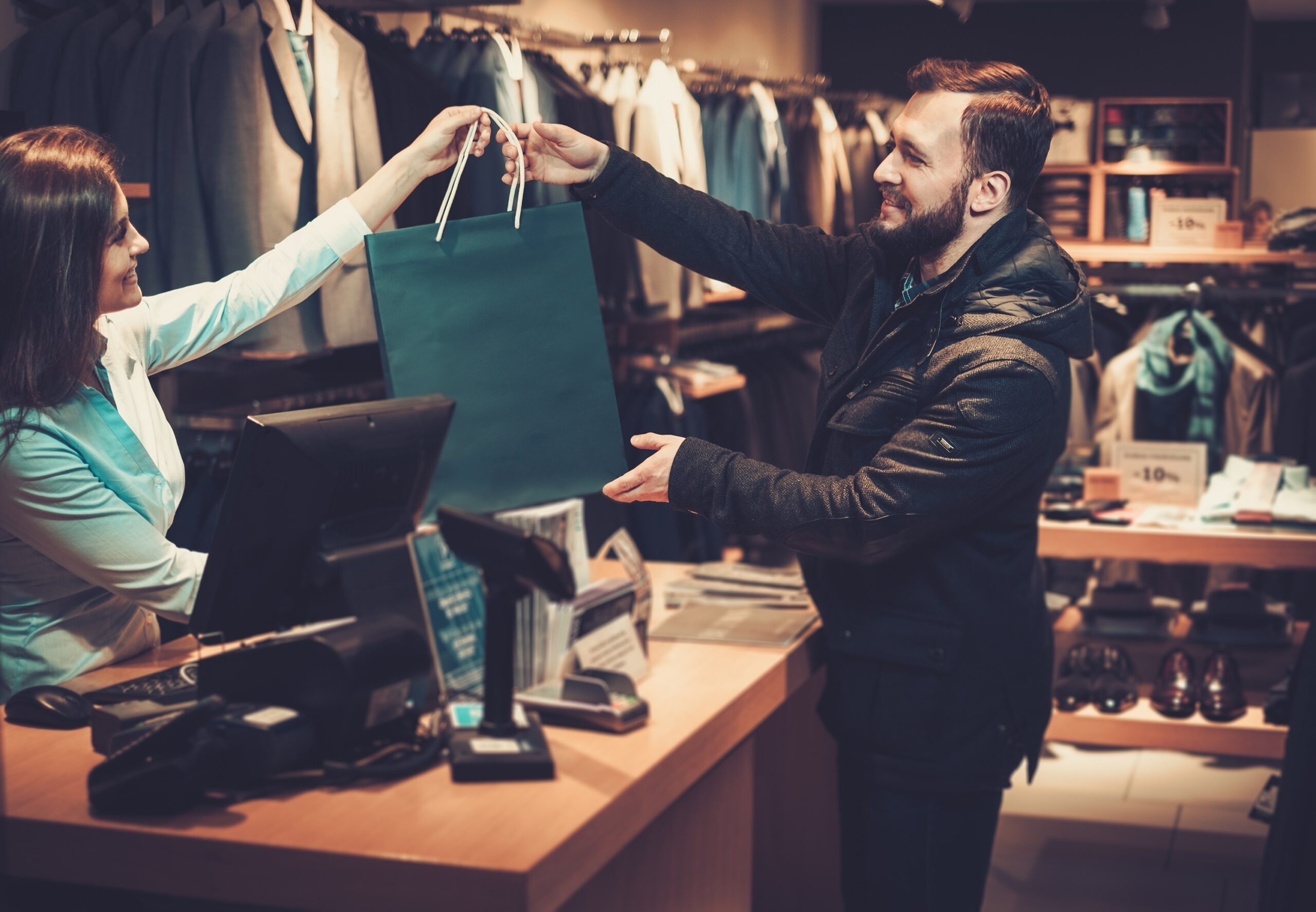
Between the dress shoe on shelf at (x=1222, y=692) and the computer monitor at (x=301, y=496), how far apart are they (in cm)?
242

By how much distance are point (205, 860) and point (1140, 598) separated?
10.2ft

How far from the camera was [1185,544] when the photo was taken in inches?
137

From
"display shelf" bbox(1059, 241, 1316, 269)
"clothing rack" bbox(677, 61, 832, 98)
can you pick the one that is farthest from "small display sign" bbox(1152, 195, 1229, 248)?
"clothing rack" bbox(677, 61, 832, 98)

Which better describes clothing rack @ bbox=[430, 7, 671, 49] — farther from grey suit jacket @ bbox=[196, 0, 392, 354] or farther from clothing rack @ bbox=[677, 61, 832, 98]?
grey suit jacket @ bbox=[196, 0, 392, 354]

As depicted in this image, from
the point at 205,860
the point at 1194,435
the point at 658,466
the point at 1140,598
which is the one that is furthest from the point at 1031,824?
the point at 205,860

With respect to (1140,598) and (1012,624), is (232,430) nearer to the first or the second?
(1012,624)

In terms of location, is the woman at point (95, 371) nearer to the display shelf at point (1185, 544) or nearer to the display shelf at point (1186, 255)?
the display shelf at point (1185, 544)

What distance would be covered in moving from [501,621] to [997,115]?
973 mm

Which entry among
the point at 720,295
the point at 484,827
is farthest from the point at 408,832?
the point at 720,295

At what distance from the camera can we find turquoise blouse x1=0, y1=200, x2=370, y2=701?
1.58 meters

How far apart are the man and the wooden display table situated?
0.29 m

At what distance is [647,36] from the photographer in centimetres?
414

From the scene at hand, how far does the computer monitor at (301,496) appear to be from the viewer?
1636mm

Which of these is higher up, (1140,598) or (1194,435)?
(1194,435)
